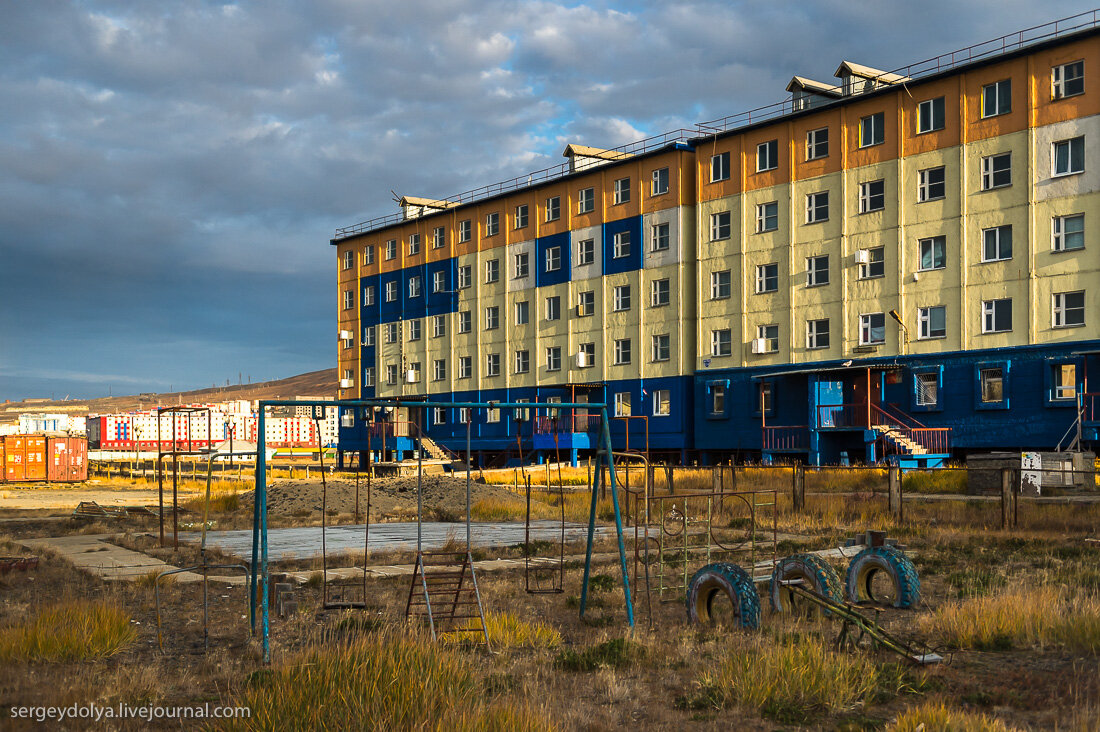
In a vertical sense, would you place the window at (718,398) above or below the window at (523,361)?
below

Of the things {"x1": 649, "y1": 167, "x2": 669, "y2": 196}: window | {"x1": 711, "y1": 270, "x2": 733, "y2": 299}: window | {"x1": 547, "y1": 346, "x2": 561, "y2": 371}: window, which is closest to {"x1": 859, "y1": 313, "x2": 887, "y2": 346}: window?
{"x1": 711, "y1": 270, "x2": 733, "y2": 299}: window

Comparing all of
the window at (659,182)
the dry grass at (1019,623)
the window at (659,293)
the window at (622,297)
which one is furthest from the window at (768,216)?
the dry grass at (1019,623)

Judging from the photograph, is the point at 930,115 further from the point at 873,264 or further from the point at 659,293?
the point at 659,293

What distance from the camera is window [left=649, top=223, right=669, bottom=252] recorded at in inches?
2077

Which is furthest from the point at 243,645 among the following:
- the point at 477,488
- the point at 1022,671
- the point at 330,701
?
the point at 477,488

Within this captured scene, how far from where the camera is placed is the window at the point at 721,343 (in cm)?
4947

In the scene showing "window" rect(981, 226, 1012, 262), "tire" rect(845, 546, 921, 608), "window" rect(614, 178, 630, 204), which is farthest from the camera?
"window" rect(614, 178, 630, 204)

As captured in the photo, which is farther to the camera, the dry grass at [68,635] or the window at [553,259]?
the window at [553,259]

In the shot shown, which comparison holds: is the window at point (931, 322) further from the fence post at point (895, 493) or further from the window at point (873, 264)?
the fence post at point (895, 493)

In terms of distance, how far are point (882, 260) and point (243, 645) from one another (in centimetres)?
3789

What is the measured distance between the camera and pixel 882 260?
4338cm

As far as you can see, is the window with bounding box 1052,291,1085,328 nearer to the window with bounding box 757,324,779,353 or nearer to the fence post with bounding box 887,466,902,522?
the window with bounding box 757,324,779,353

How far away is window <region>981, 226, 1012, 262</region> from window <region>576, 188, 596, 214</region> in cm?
2267

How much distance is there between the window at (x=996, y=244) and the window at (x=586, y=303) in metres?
22.1
